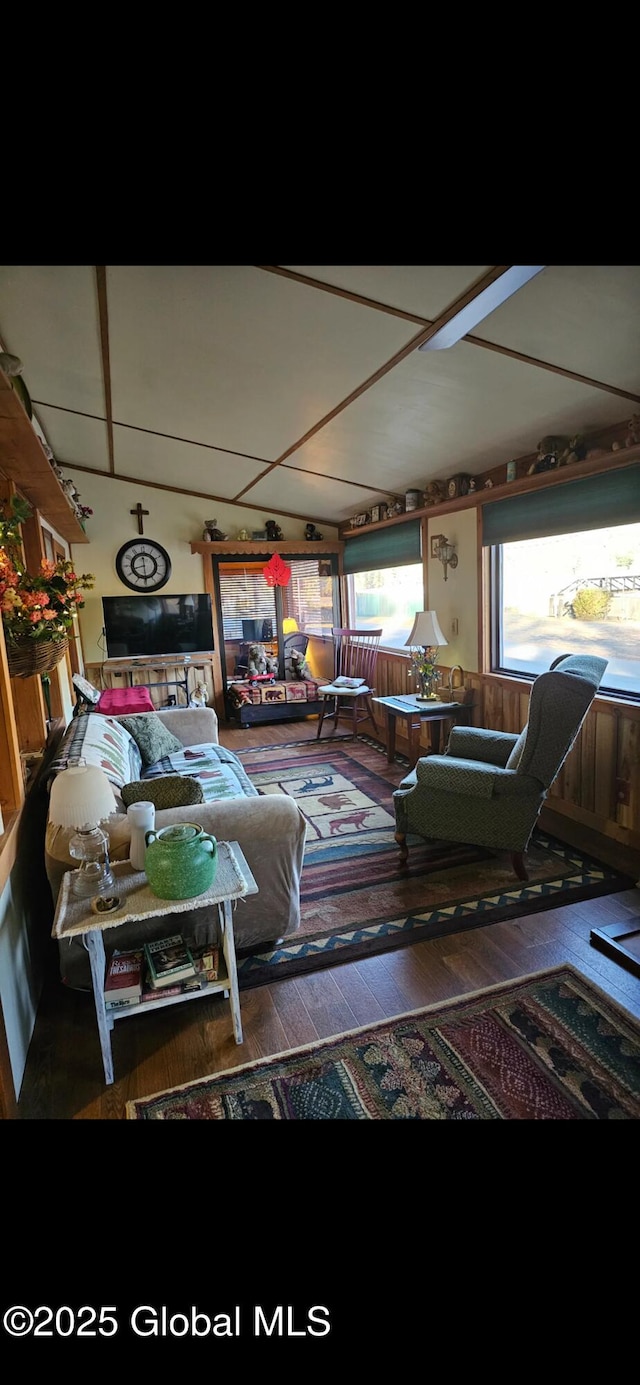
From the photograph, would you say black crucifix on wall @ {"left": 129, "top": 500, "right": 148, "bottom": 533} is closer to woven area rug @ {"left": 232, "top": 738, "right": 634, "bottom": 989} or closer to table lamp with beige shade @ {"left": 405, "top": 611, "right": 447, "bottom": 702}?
table lamp with beige shade @ {"left": 405, "top": 611, "right": 447, "bottom": 702}

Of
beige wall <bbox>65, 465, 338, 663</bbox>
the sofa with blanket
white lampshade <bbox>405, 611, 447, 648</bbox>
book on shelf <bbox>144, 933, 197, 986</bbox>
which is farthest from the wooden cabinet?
white lampshade <bbox>405, 611, 447, 648</bbox>

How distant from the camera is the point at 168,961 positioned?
5.92 feet

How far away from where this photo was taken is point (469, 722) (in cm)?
415

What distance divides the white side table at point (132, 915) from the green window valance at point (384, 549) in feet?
12.0

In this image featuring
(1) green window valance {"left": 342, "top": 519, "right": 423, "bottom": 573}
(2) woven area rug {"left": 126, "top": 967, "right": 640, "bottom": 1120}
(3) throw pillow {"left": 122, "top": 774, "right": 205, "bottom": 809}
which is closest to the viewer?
(2) woven area rug {"left": 126, "top": 967, "right": 640, "bottom": 1120}

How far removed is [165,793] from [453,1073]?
1.36 m

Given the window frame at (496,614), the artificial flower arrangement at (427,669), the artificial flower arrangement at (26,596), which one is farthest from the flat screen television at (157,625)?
the artificial flower arrangement at (26,596)

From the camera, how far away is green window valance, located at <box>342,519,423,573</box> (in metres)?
4.93

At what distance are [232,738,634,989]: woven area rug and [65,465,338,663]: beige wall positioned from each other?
3.35 meters

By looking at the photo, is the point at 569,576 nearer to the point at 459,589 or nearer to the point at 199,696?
the point at 459,589

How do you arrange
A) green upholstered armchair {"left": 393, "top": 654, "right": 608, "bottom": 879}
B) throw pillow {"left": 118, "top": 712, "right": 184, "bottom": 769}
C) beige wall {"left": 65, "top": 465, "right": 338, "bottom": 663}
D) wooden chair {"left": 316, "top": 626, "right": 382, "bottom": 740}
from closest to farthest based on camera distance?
1. green upholstered armchair {"left": 393, "top": 654, "right": 608, "bottom": 879}
2. throw pillow {"left": 118, "top": 712, "right": 184, "bottom": 769}
3. wooden chair {"left": 316, "top": 626, "right": 382, "bottom": 740}
4. beige wall {"left": 65, "top": 465, "right": 338, "bottom": 663}
